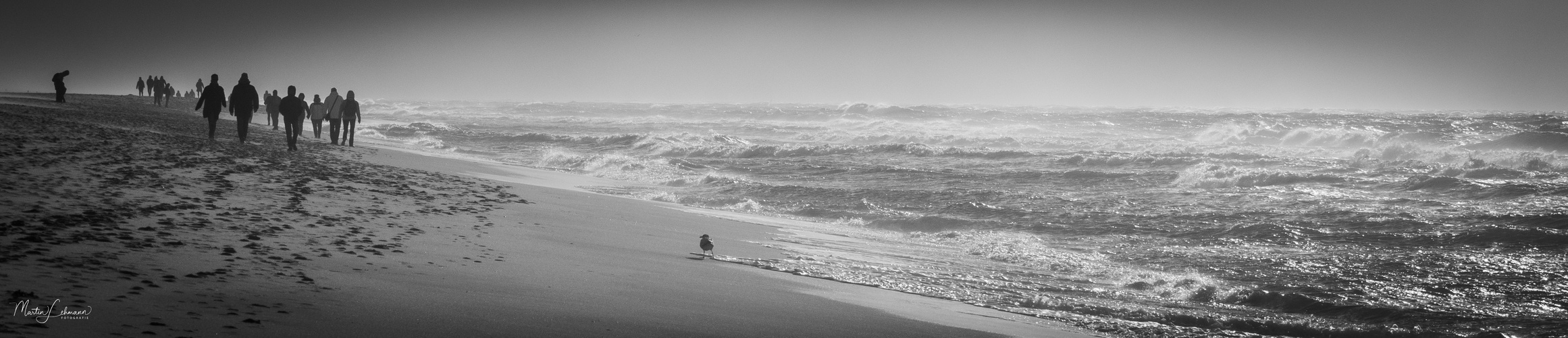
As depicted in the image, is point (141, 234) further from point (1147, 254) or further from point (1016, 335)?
point (1147, 254)

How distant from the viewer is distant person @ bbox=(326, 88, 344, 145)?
65.5 ft

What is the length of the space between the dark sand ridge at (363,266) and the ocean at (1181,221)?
1435 millimetres

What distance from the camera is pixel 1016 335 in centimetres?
606

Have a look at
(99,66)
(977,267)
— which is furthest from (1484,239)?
(99,66)

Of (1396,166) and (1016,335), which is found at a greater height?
(1396,166)

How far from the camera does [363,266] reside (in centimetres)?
581

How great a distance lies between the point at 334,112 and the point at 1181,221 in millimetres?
17846

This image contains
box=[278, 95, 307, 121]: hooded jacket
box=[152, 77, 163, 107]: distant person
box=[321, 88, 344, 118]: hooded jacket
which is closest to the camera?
box=[278, 95, 307, 121]: hooded jacket

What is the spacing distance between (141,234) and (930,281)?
20.2 feet

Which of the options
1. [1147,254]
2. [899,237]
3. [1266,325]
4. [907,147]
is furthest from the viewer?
[907,147]

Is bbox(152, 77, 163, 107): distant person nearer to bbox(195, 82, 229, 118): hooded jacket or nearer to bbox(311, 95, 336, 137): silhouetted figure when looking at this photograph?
bbox(311, 95, 336, 137): silhouetted figure

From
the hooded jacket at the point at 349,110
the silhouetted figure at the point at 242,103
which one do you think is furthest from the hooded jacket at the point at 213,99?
the hooded jacket at the point at 349,110

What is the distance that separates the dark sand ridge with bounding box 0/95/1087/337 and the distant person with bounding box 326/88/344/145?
8527 mm

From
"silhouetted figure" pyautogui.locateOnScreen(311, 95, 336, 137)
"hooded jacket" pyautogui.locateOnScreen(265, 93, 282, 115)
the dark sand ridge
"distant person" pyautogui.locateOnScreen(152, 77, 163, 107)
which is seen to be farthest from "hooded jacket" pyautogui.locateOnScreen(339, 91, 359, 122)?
"distant person" pyautogui.locateOnScreen(152, 77, 163, 107)
